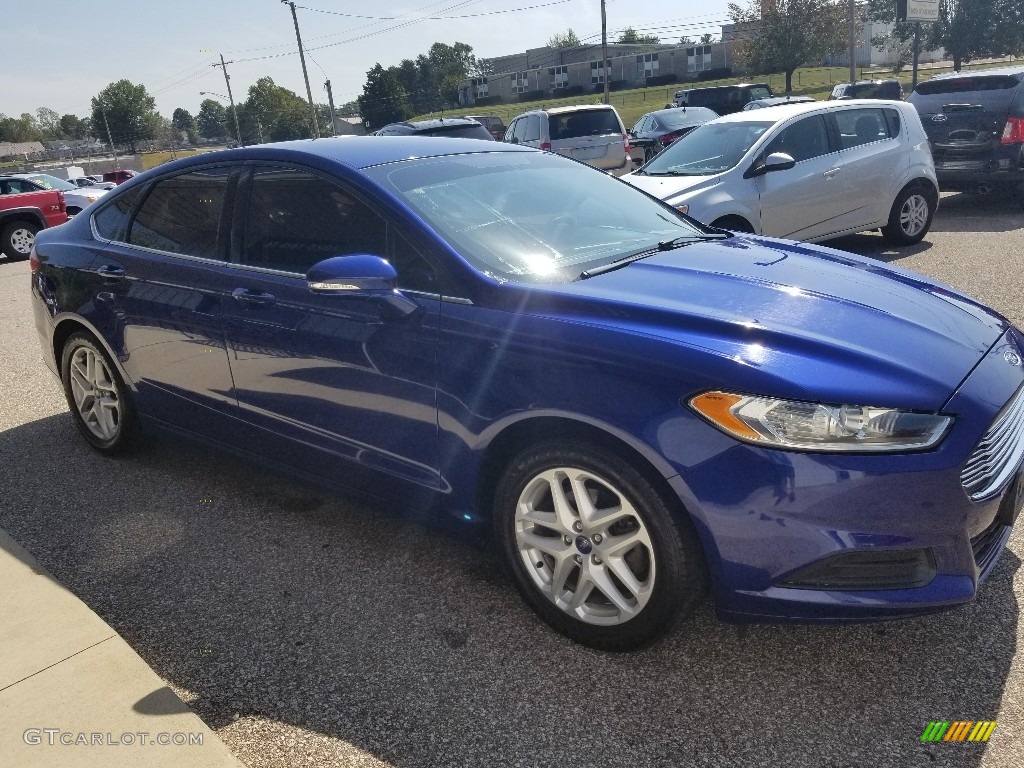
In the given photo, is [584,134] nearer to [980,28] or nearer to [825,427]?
[825,427]

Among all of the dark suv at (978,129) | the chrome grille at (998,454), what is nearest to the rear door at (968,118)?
the dark suv at (978,129)

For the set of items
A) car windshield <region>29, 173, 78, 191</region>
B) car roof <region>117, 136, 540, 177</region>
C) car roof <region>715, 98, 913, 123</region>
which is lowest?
car roof <region>715, 98, 913, 123</region>

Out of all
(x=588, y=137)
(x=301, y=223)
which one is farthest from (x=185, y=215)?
(x=588, y=137)

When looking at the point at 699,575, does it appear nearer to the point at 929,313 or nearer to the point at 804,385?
the point at 804,385

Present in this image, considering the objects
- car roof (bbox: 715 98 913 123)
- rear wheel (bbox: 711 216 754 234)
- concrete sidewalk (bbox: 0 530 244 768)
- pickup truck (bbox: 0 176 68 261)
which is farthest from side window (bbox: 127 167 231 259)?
pickup truck (bbox: 0 176 68 261)

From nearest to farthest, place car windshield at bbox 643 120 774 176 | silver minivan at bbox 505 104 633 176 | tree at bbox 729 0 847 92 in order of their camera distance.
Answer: car windshield at bbox 643 120 774 176
silver minivan at bbox 505 104 633 176
tree at bbox 729 0 847 92

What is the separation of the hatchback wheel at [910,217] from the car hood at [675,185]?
2.40m

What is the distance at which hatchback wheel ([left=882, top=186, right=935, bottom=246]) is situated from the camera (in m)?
8.62

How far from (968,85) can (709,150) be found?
476 cm

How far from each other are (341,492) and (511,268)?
1.17 meters

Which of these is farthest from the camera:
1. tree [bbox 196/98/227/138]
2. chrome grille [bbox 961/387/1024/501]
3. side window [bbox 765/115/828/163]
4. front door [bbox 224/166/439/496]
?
tree [bbox 196/98/227/138]

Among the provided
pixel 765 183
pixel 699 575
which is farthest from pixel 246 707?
pixel 765 183

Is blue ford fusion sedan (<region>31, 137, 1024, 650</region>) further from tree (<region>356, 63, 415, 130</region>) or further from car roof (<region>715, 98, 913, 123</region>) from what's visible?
tree (<region>356, 63, 415, 130</region>)

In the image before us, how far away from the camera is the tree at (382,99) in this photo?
257 feet
